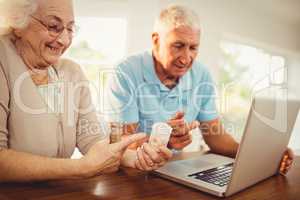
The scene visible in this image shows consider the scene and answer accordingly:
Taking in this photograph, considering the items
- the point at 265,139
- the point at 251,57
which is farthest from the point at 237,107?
the point at 265,139

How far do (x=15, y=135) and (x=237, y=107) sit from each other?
1300 mm

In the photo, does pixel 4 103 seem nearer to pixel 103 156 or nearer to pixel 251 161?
pixel 103 156

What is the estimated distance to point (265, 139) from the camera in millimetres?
1067

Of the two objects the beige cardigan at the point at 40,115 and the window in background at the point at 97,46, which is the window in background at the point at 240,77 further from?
the beige cardigan at the point at 40,115

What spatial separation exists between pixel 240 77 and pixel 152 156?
1103 mm

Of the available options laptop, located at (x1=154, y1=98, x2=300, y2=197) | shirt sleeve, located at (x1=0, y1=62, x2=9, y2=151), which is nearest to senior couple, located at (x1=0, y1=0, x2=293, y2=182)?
shirt sleeve, located at (x1=0, y1=62, x2=9, y2=151)

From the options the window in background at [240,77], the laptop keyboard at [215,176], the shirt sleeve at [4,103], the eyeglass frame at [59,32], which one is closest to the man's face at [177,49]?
the window in background at [240,77]

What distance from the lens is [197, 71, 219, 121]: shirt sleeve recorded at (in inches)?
74.5

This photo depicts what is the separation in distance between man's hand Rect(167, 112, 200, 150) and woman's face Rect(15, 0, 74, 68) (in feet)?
2.22

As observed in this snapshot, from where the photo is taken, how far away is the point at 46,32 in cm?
131

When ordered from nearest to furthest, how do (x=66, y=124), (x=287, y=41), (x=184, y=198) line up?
(x=184, y=198) < (x=66, y=124) < (x=287, y=41)

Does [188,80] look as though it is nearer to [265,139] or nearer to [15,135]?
[265,139]

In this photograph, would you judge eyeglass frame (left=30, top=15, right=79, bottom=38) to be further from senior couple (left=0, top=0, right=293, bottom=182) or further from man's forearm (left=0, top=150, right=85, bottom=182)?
man's forearm (left=0, top=150, right=85, bottom=182)

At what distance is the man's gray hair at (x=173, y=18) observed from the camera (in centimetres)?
170
